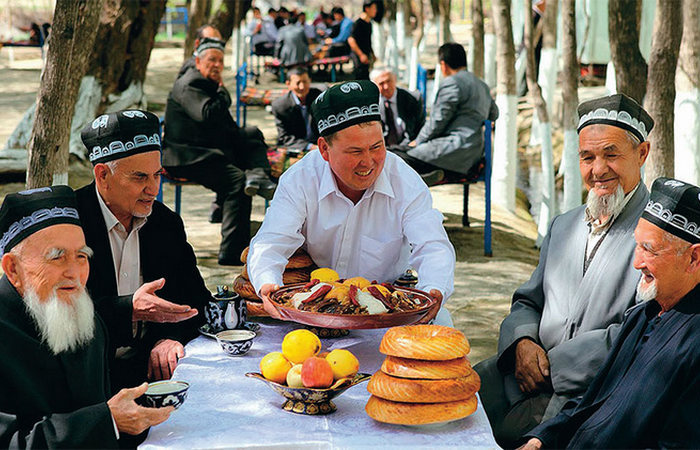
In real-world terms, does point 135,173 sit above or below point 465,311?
above

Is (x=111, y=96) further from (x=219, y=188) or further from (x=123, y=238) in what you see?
(x=123, y=238)

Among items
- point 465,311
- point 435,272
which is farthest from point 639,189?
point 465,311

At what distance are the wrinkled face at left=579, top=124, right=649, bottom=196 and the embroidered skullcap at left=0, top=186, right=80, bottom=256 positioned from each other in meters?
1.95

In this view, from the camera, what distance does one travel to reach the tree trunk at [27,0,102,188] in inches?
177

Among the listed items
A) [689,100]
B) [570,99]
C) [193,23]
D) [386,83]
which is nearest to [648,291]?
[689,100]

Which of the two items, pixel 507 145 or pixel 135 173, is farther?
pixel 507 145

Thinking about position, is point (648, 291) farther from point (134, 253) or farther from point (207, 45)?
point (207, 45)

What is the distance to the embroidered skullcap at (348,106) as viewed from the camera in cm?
322

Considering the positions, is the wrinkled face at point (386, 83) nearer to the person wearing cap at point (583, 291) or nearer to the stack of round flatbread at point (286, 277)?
the stack of round flatbread at point (286, 277)

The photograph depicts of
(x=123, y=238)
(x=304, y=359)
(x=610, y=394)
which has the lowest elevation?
(x=610, y=394)

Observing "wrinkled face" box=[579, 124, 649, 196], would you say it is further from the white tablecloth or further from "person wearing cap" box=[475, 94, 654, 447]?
the white tablecloth

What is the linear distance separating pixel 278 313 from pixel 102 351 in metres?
0.66

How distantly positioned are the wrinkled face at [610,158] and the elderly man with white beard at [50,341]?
6.11 feet

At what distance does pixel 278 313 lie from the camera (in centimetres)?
293
